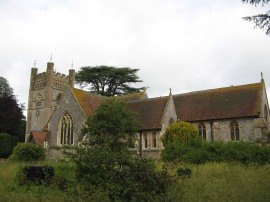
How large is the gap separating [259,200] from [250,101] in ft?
65.6

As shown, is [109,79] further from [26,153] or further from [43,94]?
[26,153]

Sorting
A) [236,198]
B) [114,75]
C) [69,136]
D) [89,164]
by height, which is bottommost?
[236,198]

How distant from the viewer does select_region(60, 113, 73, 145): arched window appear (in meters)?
27.4

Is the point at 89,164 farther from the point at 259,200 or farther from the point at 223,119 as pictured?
the point at 223,119

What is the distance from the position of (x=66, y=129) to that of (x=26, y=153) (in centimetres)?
479

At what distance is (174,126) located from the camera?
78.9ft

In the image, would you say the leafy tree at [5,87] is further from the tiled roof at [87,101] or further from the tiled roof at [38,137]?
the tiled roof at [87,101]

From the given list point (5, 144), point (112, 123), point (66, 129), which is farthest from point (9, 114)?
point (112, 123)

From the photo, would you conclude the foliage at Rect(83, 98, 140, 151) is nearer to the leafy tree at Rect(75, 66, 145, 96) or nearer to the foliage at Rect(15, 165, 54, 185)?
the foliage at Rect(15, 165, 54, 185)

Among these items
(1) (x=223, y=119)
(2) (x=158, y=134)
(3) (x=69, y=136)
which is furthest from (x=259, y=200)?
(3) (x=69, y=136)

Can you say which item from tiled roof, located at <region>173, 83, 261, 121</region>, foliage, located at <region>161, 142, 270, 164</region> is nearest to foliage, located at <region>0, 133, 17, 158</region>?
tiled roof, located at <region>173, 83, 261, 121</region>

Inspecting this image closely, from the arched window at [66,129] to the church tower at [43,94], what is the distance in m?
24.9

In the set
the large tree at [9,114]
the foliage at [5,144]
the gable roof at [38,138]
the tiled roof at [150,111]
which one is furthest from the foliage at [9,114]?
the tiled roof at [150,111]

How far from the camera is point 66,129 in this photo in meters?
27.7
